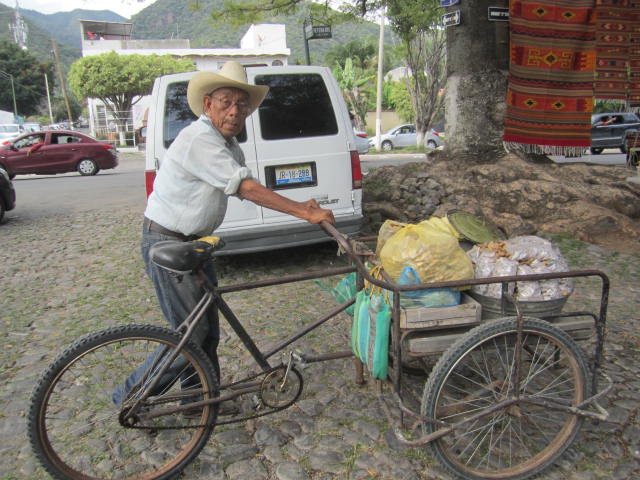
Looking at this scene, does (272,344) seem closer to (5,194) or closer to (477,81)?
(477,81)

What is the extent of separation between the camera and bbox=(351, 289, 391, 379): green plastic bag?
2.39 metres

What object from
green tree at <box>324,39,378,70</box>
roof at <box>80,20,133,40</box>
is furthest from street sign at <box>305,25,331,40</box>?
roof at <box>80,20,133,40</box>

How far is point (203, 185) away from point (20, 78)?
7949cm

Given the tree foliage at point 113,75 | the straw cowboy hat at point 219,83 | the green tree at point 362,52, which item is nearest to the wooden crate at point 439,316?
the straw cowboy hat at point 219,83

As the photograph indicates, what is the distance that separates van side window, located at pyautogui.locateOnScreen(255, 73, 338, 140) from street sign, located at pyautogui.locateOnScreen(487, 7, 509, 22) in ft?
9.94

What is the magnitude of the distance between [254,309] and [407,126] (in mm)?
27776

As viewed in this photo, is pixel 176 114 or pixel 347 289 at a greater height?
pixel 176 114

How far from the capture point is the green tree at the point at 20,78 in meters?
67.4

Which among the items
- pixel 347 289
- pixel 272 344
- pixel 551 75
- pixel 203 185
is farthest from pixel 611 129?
pixel 203 185

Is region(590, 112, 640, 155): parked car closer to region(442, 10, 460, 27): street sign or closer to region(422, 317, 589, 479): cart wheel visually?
region(442, 10, 460, 27): street sign

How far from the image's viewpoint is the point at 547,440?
8.68 ft

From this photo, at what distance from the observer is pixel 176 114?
494cm

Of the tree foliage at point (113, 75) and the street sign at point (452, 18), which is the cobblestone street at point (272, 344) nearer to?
the street sign at point (452, 18)

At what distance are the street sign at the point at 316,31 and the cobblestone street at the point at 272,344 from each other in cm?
680
